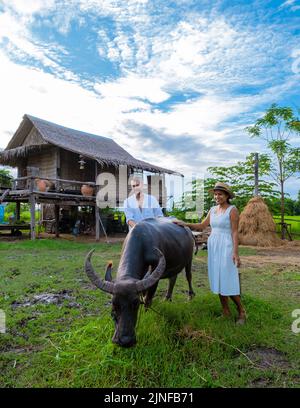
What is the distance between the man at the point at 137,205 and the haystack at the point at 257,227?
1107 centimetres

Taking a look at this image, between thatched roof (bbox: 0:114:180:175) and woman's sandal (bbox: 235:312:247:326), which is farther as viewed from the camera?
thatched roof (bbox: 0:114:180:175)

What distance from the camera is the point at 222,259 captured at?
4062 mm

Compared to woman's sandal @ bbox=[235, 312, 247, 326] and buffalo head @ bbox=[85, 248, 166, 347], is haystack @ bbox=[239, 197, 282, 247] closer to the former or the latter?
woman's sandal @ bbox=[235, 312, 247, 326]

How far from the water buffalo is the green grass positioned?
1.03 feet

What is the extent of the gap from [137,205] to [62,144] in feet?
38.3

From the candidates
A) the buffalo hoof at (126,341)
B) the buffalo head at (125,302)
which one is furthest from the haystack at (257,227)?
the buffalo hoof at (126,341)

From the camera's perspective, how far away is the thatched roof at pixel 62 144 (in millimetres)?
15562

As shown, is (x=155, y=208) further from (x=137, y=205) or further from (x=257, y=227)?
(x=257, y=227)

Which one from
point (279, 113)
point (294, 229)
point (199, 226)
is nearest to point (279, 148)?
point (279, 113)

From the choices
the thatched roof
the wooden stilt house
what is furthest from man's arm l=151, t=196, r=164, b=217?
the thatched roof

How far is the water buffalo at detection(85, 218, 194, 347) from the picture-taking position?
284cm
